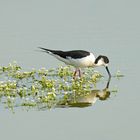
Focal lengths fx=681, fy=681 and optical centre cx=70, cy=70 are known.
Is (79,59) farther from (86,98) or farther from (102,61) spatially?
(86,98)

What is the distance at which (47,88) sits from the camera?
14.6 meters

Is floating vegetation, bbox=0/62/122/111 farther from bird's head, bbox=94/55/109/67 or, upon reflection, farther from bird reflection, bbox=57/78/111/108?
bird's head, bbox=94/55/109/67

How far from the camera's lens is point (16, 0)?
23766 mm

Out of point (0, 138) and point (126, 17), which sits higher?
point (126, 17)

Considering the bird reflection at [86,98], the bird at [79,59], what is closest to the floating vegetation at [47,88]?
the bird reflection at [86,98]

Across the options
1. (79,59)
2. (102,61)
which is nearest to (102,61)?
(102,61)

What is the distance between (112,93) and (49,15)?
7.76 m

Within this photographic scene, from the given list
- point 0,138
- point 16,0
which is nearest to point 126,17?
point 16,0

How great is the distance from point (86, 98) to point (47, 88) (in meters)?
0.95

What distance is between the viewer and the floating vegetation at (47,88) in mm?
13570

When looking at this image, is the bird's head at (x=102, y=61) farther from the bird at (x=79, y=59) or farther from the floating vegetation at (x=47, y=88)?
the floating vegetation at (x=47, y=88)

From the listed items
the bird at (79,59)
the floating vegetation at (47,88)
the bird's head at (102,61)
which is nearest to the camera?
the floating vegetation at (47,88)

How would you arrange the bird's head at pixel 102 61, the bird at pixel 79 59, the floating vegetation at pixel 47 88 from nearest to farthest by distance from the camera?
1. the floating vegetation at pixel 47 88
2. the bird at pixel 79 59
3. the bird's head at pixel 102 61

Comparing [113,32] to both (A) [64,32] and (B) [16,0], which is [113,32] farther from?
(B) [16,0]
